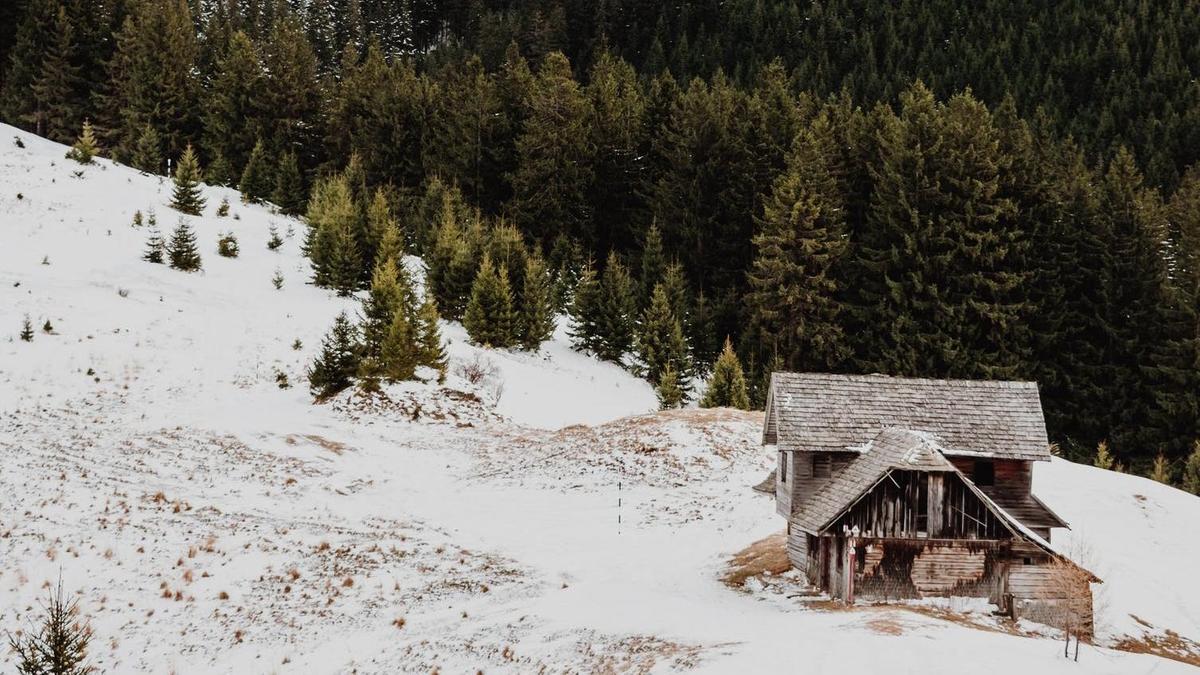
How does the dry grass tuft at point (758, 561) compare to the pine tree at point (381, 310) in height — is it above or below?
below

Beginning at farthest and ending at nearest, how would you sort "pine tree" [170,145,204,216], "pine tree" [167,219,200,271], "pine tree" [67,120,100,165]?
1. "pine tree" [67,120,100,165]
2. "pine tree" [170,145,204,216]
3. "pine tree" [167,219,200,271]

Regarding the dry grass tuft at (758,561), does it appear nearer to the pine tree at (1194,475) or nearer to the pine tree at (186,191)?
the pine tree at (1194,475)

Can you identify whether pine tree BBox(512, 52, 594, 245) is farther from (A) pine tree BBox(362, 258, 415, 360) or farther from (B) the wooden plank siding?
(B) the wooden plank siding

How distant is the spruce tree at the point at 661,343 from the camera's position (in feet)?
160

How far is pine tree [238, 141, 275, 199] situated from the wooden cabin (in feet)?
158

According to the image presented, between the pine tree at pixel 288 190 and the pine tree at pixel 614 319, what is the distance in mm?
25386

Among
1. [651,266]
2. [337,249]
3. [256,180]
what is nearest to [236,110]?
[256,180]

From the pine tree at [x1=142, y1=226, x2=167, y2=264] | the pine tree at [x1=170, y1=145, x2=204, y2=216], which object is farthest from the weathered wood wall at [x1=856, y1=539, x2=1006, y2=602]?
the pine tree at [x1=170, y1=145, x2=204, y2=216]

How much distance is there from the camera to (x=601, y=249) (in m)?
65.8

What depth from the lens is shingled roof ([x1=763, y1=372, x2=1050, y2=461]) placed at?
25250 mm

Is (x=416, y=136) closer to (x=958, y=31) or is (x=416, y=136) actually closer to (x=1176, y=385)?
(x=1176, y=385)

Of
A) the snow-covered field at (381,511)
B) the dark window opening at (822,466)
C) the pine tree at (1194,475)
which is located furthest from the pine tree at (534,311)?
the pine tree at (1194,475)

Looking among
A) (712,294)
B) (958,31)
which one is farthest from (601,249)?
(958,31)

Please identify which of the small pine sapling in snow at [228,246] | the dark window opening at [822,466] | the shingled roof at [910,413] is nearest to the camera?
the shingled roof at [910,413]
